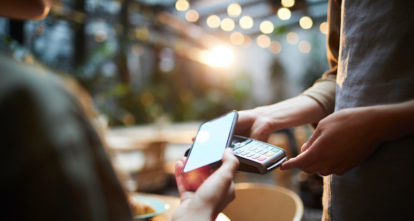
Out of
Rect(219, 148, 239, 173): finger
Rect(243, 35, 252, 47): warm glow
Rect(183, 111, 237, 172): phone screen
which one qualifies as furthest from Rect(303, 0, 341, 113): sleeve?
Rect(243, 35, 252, 47): warm glow

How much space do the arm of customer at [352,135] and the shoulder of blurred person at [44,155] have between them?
1.34ft

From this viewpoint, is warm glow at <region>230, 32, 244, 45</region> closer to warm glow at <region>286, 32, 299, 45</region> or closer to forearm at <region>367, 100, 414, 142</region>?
warm glow at <region>286, 32, 299, 45</region>

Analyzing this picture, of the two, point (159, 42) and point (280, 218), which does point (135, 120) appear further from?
point (280, 218)

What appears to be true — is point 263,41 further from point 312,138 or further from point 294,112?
point 312,138

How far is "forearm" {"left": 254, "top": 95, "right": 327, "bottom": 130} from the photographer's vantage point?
30.4 inches

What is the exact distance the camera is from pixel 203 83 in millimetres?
11672

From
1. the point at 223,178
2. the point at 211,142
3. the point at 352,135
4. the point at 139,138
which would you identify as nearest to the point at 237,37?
the point at 139,138

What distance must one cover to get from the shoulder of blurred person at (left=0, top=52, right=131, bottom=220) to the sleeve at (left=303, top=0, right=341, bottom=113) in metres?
0.64

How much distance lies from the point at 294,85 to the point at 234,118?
10347 millimetres

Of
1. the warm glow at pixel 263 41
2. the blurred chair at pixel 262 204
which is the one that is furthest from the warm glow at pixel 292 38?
the blurred chair at pixel 262 204

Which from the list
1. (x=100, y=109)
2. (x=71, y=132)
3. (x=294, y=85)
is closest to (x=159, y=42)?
(x=100, y=109)

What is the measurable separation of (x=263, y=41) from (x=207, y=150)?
33.6 feet

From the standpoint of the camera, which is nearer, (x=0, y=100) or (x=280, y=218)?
(x=0, y=100)

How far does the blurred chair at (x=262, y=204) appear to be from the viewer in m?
1.15
